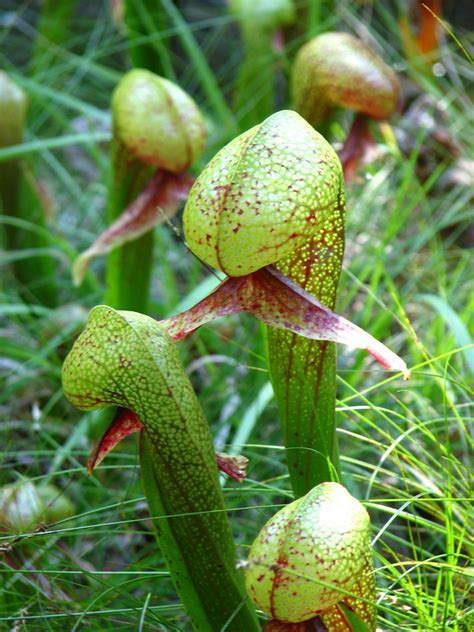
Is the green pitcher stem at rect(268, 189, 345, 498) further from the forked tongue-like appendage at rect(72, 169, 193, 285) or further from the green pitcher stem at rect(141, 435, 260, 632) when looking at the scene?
the forked tongue-like appendage at rect(72, 169, 193, 285)

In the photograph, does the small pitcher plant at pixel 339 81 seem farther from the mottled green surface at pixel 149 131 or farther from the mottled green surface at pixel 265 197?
the mottled green surface at pixel 265 197

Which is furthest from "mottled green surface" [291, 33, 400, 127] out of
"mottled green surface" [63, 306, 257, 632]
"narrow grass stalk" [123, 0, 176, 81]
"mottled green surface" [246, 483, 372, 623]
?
"mottled green surface" [246, 483, 372, 623]

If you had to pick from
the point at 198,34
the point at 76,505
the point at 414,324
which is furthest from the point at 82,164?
the point at 76,505

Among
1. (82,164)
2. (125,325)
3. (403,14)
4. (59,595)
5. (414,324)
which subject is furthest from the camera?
(82,164)

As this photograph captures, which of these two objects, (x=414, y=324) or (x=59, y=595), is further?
(x=414, y=324)

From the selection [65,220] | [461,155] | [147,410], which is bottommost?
[65,220]

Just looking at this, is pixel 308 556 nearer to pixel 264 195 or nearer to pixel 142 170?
pixel 264 195

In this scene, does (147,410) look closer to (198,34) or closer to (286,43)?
(286,43)
